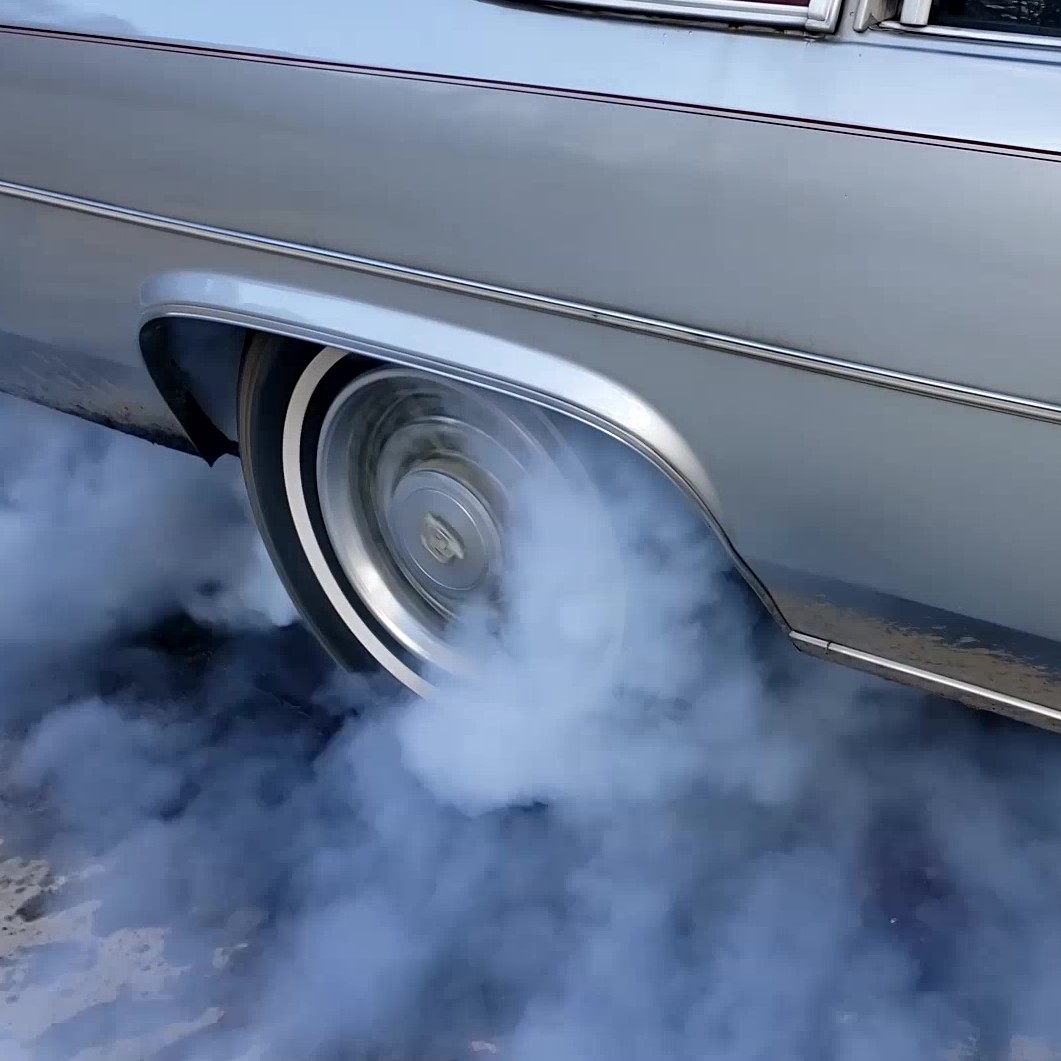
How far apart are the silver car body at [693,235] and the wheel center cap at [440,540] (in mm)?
498

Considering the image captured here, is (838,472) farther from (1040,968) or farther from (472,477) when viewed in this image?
(1040,968)

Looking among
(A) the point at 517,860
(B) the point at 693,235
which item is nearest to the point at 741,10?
(B) the point at 693,235

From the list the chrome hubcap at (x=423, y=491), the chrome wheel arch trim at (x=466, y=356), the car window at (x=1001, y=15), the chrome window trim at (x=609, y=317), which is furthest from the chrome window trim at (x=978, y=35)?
the chrome hubcap at (x=423, y=491)

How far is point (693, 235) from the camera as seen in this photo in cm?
155

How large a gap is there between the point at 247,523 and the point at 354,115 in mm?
1673

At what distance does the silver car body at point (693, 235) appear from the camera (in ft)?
4.64

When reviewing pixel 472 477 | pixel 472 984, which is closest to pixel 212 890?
pixel 472 984

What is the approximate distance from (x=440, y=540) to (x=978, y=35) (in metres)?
1.33

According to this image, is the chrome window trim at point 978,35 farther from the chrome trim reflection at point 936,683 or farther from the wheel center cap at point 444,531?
the wheel center cap at point 444,531

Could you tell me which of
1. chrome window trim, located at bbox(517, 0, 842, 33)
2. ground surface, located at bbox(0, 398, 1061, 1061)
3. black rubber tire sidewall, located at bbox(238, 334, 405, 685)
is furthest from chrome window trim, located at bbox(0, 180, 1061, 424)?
ground surface, located at bbox(0, 398, 1061, 1061)

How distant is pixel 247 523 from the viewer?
10.5 ft

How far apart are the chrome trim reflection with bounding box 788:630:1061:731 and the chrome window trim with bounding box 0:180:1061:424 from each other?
497mm

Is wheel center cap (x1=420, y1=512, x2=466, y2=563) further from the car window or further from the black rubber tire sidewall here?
the car window

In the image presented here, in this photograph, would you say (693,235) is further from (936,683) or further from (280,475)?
(280,475)
